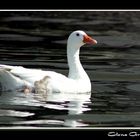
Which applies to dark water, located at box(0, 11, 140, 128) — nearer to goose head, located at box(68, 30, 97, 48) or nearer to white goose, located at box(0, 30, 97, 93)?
white goose, located at box(0, 30, 97, 93)

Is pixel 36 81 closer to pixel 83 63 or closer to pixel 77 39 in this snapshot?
pixel 77 39

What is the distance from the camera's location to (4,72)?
36.1 feet

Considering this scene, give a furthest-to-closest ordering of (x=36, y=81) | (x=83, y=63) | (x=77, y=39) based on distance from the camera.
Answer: (x=83, y=63) → (x=77, y=39) → (x=36, y=81)

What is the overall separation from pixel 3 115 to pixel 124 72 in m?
3.38

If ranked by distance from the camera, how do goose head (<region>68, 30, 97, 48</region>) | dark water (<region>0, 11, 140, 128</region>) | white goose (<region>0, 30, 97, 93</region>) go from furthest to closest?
goose head (<region>68, 30, 97, 48</region>) → white goose (<region>0, 30, 97, 93</region>) → dark water (<region>0, 11, 140, 128</region>)

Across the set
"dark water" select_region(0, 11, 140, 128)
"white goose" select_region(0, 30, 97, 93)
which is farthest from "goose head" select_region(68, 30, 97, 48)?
"white goose" select_region(0, 30, 97, 93)

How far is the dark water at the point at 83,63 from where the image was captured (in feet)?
31.2

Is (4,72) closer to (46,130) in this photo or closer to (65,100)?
(65,100)

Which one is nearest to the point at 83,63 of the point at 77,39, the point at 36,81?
the point at 77,39

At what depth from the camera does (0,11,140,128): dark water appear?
31.2 feet

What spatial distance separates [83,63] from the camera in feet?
43.7

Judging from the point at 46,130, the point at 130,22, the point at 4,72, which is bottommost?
the point at 46,130

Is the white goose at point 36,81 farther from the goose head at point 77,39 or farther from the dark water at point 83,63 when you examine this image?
the goose head at point 77,39
